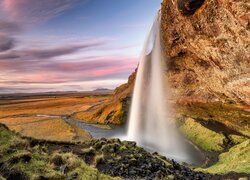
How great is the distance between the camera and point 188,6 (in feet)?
91.4

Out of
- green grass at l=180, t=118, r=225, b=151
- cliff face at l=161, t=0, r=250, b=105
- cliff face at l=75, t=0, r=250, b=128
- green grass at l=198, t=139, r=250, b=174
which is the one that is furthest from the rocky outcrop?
green grass at l=198, t=139, r=250, b=174

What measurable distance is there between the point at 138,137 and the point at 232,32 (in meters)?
23.2

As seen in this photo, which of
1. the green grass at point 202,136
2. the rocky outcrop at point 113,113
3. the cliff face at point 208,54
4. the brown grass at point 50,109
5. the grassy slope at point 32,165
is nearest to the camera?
the grassy slope at point 32,165

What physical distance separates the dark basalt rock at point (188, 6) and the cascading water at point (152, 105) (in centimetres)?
1271

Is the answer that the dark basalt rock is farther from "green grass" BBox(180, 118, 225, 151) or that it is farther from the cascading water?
"green grass" BBox(180, 118, 225, 151)

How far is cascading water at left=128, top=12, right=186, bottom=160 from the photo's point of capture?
41.4 m

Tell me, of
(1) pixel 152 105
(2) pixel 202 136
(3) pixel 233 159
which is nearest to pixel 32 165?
(3) pixel 233 159

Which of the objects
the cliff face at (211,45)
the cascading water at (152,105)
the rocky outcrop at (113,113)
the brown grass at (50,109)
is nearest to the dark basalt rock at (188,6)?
the cliff face at (211,45)

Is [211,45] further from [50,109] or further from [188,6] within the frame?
[50,109]

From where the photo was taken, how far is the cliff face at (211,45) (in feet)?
77.0

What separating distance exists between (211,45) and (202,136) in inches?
584

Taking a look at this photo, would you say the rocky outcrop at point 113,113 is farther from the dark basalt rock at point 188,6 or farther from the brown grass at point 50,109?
the dark basalt rock at point 188,6

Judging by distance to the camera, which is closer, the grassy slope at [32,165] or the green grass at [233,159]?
the grassy slope at [32,165]

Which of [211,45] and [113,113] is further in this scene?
[113,113]
